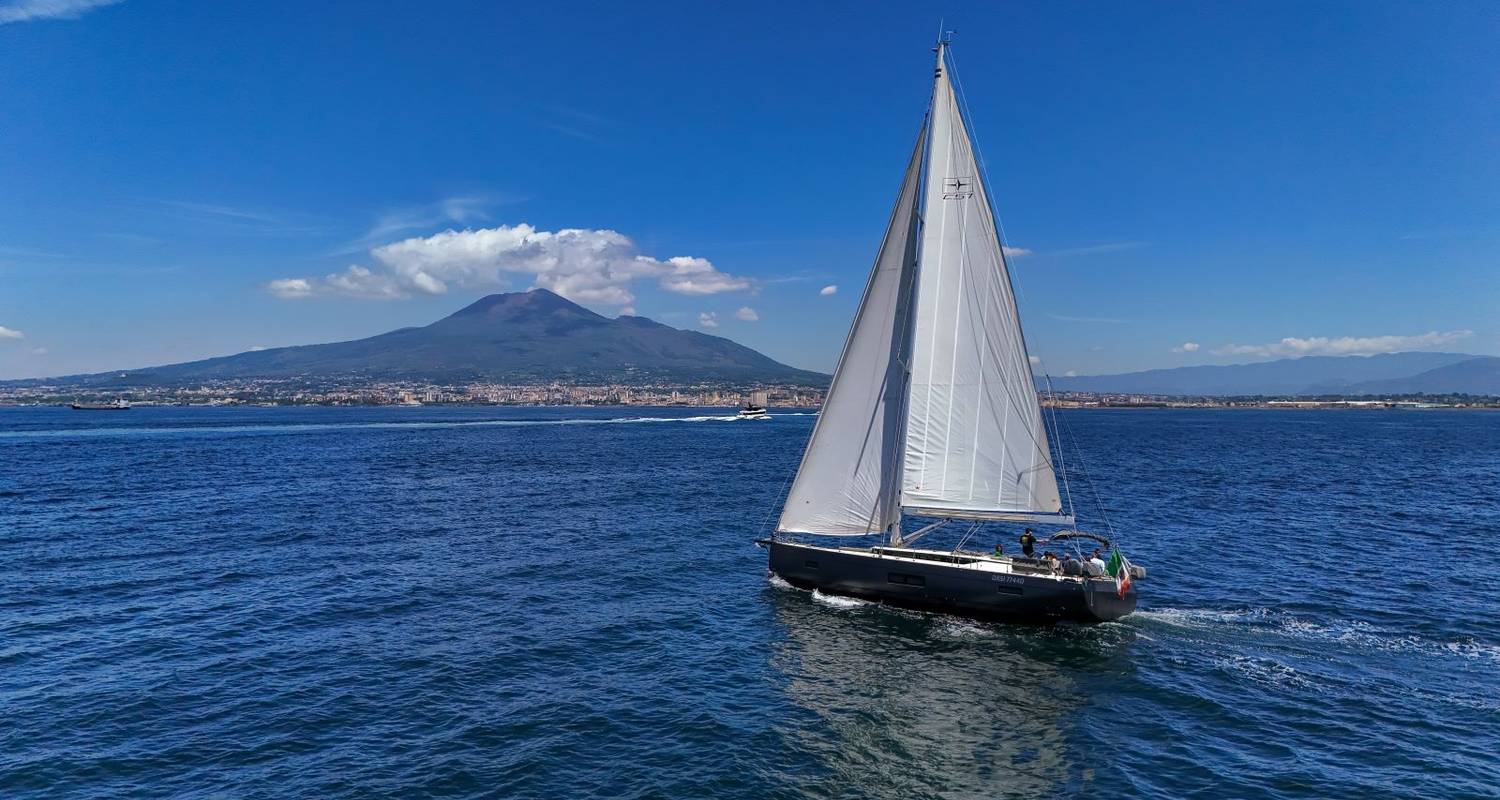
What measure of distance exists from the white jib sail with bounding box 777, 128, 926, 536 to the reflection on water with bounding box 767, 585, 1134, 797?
3.62 meters

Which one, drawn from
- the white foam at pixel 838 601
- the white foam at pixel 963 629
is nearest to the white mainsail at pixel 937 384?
the white foam at pixel 838 601

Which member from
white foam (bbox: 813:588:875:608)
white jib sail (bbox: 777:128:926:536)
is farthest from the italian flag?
white foam (bbox: 813:588:875:608)

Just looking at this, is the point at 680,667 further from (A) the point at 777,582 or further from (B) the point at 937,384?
(B) the point at 937,384

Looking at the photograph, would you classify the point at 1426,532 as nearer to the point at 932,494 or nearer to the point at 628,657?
the point at 932,494

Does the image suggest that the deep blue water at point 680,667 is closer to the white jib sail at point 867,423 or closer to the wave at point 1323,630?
the wave at point 1323,630

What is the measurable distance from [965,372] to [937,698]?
12.2 metres

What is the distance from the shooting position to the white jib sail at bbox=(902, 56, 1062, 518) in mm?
A: 27078

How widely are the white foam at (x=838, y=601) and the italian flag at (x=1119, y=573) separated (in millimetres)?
8915

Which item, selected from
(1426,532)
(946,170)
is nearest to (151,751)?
(946,170)

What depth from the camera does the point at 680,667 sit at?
77.5ft

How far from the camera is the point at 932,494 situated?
28.8 metres

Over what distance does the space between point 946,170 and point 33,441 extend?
146311 mm

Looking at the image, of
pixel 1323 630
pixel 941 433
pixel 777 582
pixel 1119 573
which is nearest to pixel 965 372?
pixel 941 433

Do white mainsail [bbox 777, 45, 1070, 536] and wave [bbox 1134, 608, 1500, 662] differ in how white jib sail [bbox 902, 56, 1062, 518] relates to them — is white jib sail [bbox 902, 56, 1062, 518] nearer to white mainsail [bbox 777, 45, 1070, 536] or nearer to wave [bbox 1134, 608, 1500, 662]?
white mainsail [bbox 777, 45, 1070, 536]
